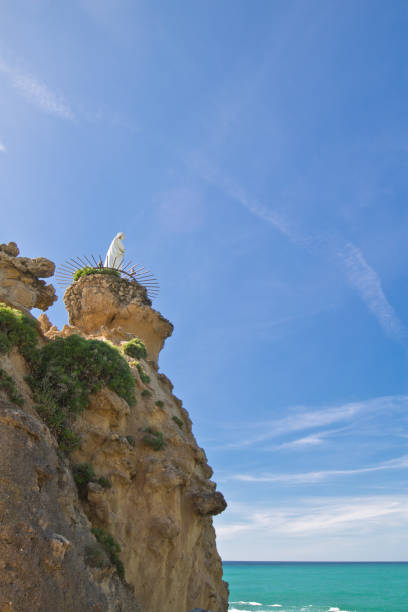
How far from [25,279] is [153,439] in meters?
8.26

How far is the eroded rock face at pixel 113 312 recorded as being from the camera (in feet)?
78.0

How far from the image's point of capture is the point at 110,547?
37.0ft

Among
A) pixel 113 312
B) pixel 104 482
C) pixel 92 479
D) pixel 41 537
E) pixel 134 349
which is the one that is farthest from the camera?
pixel 113 312

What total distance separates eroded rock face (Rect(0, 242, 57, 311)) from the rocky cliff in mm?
46

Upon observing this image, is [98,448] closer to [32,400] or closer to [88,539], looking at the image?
[32,400]

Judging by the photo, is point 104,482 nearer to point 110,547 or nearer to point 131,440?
point 110,547

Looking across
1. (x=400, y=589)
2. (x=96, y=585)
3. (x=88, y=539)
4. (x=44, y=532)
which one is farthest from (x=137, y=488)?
(x=400, y=589)

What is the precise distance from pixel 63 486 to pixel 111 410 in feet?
15.5

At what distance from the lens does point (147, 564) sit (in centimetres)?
1319

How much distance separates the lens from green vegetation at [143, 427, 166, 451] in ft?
50.8

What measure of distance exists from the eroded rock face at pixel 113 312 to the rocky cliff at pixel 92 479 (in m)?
1.68

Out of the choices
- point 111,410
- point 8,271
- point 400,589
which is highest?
point 8,271

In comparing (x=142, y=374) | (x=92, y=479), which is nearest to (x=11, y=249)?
(x=142, y=374)

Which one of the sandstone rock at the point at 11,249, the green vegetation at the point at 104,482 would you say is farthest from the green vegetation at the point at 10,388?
the sandstone rock at the point at 11,249
